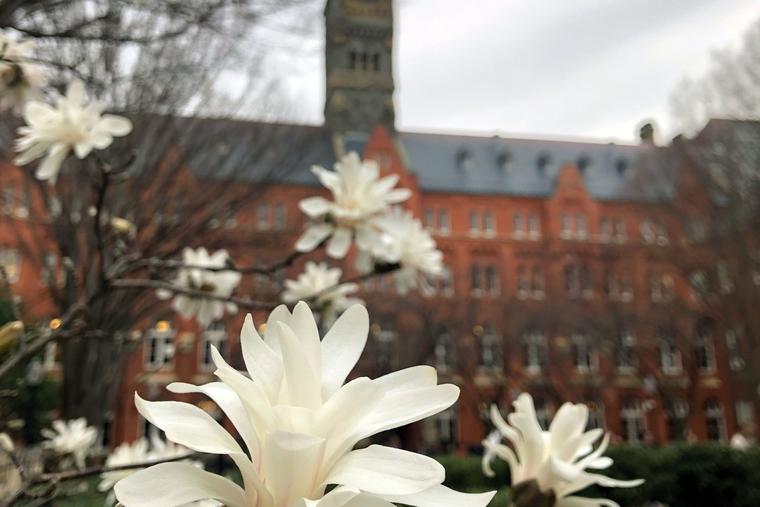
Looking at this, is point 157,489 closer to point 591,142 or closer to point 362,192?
point 362,192

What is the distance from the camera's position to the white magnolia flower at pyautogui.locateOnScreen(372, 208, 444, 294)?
2.43 m

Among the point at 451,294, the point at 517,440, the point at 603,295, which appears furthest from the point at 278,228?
the point at 451,294

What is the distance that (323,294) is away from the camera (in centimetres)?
265

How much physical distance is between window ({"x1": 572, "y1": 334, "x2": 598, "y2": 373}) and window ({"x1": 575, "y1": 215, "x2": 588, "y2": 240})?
25.6ft

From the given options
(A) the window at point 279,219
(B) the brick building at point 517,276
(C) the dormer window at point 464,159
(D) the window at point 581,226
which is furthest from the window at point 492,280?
(A) the window at point 279,219

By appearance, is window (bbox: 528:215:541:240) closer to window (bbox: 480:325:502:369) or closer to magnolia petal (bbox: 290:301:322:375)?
window (bbox: 480:325:502:369)

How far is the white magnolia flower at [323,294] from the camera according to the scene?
2.72 m

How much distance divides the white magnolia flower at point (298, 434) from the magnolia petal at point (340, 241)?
1.49 metres

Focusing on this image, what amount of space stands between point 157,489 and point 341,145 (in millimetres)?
37230

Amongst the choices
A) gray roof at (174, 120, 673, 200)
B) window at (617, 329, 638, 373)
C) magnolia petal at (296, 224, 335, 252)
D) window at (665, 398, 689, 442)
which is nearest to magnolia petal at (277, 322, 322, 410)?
magnolia petal at (296, 224, 335, 252)

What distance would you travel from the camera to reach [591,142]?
43844mm

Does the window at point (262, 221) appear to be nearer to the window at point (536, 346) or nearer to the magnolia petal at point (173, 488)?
the magnolia petal at point (173, 488)

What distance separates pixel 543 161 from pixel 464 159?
4.94 metres

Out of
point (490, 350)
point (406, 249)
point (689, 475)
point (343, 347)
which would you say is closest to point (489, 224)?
point (490, 350)
